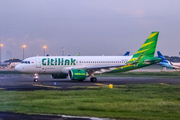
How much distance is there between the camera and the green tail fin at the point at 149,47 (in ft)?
134

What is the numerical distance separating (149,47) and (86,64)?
9047 millimetres

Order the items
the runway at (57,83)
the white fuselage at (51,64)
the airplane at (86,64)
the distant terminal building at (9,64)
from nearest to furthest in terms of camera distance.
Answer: the runway at (57,83) < the airplane at (86,64) < the white fuselage at (51,64) < the distant terminal building at (9,64)

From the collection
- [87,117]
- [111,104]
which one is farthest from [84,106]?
[87,117]

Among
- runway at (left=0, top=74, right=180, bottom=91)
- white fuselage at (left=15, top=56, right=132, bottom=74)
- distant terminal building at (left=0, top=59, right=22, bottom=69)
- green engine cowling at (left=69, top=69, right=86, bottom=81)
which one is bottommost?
runway at (left=0, top=74, right=180, bottom=91)

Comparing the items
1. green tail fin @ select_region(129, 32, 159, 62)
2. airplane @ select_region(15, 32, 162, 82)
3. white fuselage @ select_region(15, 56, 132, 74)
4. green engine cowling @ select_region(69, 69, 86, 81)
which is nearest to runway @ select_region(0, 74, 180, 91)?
green engine cowling @ select_region(69, 69, 86, 81)

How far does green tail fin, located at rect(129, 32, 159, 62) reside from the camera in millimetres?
40812

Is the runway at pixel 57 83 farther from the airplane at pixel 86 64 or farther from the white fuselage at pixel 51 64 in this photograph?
the white fuselage at pixel 51 64

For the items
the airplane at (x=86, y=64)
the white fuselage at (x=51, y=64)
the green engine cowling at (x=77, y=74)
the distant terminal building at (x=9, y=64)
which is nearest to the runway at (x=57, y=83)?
the green engine cowling at (x=77, y=74)

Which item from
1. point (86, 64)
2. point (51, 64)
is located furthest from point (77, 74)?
point (86, 64)

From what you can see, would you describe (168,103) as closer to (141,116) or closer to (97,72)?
(141,116)

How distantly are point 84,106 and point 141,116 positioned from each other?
375cm

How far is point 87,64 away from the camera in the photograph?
40.3 meters

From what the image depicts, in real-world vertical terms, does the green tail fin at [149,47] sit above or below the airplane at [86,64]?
above

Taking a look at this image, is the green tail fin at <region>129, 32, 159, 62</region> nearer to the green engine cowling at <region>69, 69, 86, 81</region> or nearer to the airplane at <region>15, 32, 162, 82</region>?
the airplane at <region>15, 32, 162, 82</region>
